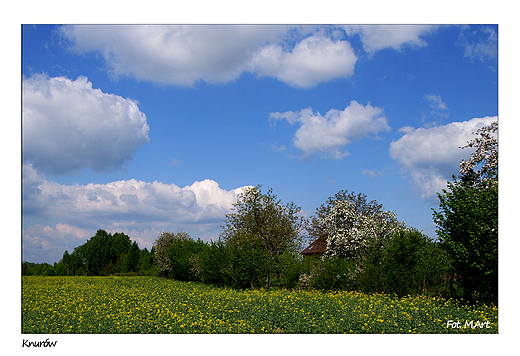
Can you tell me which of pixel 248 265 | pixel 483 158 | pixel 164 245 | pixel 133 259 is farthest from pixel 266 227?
pixel 133 259

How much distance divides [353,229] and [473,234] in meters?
7.59

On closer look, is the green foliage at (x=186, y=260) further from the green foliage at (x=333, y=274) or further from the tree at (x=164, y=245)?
the green foliage at (x=333, y=274)

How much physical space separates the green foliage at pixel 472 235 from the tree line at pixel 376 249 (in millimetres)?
31

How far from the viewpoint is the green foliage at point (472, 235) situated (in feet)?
35.4

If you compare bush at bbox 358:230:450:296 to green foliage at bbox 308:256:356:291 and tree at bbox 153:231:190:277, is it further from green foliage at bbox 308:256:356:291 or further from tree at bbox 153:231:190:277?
tree at bbox 153:231:190:277

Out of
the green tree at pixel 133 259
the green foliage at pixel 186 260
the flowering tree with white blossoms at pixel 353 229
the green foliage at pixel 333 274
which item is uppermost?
the flowering tree with white blossoms at pixel 353 229

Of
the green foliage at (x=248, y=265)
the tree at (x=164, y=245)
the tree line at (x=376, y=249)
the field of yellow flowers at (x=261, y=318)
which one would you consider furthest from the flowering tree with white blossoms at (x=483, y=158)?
the tree at (x=164, y=245)

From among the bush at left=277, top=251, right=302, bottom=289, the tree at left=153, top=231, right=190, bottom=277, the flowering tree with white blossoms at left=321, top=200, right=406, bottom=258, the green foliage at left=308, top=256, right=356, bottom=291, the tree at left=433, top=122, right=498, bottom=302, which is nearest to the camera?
the tree at left=433, top=122, right=498, bottom=302

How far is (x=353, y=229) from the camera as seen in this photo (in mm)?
18312

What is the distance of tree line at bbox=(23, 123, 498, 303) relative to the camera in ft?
37.1

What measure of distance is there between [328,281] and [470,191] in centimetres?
894

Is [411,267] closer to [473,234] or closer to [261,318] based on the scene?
Result: [473,234]

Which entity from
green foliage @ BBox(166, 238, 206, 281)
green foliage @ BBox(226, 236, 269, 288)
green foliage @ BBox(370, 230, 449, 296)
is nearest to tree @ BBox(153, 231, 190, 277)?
green foliage @ BBox(166, 238, 206, 281)

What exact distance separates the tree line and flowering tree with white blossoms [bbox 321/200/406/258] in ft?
0.17
